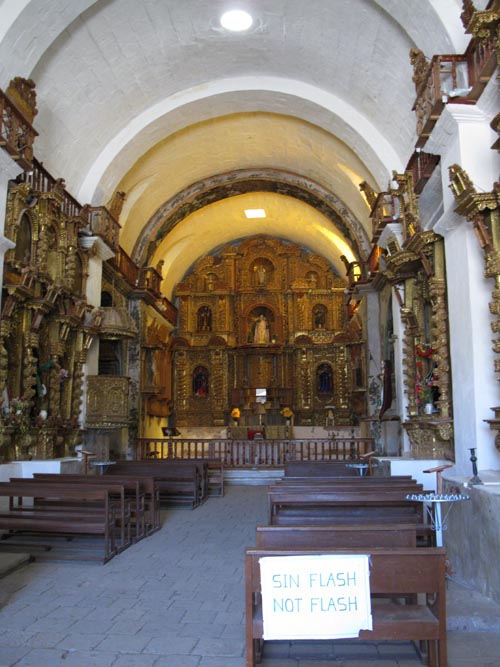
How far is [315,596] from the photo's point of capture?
3309mm

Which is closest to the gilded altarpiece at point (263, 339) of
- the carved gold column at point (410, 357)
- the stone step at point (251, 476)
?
the stone step at point (251, 476)

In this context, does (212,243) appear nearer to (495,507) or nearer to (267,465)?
(267,465)

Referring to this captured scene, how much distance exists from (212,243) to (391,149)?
12.7 metres

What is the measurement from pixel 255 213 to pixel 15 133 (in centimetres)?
→ 1371

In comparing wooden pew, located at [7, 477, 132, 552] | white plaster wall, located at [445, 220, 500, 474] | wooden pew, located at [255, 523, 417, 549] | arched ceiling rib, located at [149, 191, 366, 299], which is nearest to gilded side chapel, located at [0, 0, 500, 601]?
white plaster wall, located at [445, 220, 500, 474]

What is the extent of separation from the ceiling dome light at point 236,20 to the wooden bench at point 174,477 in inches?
327

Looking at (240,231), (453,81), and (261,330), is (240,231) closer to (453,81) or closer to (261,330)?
(261,330)

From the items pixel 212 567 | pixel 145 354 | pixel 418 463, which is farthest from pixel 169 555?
pixel 145 354

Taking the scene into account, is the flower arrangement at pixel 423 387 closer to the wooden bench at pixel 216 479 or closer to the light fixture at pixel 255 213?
the wooden bench at pixel 216 479

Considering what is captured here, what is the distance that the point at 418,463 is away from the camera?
9461 mm

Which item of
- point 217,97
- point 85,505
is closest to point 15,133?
point 85,505

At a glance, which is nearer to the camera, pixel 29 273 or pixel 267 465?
pixel 29 273

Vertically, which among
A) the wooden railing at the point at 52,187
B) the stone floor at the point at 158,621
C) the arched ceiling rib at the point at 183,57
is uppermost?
the arched ceiling rib at the point at 183,57

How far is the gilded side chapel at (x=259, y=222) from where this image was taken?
7547 millimetres
